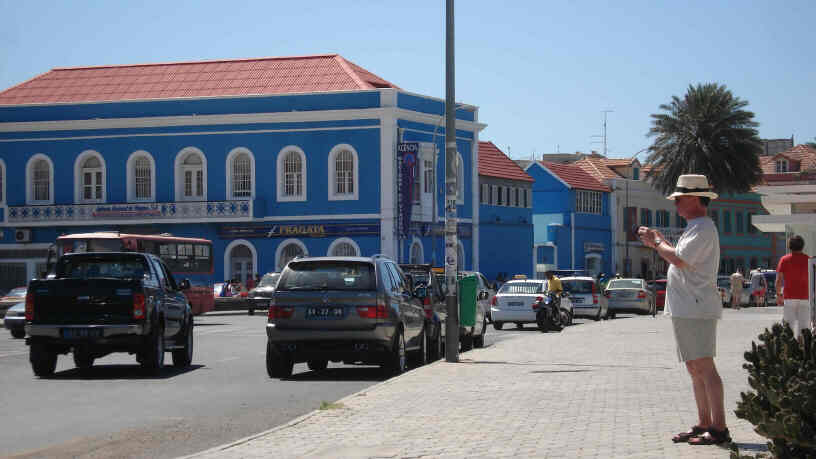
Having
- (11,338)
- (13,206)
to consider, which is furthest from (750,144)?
(11,338)

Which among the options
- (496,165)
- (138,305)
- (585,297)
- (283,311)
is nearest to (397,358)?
(283,311)

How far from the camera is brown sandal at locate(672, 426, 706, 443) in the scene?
10219 mm

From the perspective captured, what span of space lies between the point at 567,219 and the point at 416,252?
2685 centimetres

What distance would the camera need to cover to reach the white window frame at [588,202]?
8856 cm

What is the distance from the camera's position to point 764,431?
7.96m

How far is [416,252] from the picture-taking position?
2473 inches

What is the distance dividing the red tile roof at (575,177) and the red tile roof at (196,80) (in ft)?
77.8

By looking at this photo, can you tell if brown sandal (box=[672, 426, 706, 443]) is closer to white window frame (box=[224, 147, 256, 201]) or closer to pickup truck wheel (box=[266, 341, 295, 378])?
pickup truck wheel (box=[266, 341, 295, 378])

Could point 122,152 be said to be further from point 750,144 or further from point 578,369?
point 578,369

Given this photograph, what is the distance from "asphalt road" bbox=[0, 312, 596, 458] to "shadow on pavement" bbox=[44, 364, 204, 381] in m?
0.02

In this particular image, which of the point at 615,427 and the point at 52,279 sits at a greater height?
the point at 52,279

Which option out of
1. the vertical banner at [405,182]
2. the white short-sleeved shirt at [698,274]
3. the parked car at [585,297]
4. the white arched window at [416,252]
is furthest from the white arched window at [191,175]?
the white short-sleeved shirt at [698,274]

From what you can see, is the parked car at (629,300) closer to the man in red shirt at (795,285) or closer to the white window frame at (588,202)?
the man in red shirt at (795,285)

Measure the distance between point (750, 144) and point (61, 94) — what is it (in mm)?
39594
